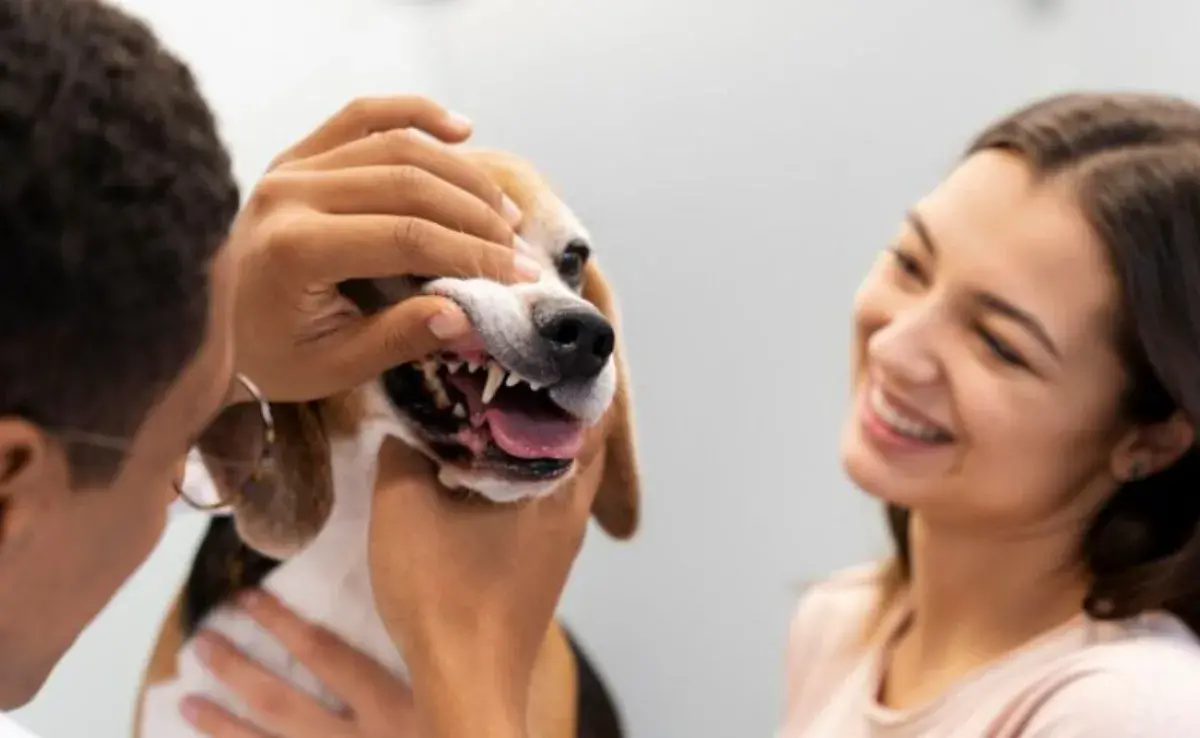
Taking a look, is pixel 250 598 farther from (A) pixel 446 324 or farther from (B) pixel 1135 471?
(B) pixel 1135 471

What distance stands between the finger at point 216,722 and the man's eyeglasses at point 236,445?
0.89 ft

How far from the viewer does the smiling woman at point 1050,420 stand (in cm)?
90

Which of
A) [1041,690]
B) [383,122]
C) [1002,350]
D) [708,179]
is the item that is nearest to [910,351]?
[1002,350]

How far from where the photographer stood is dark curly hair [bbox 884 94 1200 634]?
90cm

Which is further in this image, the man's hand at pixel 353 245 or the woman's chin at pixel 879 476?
the woman's chin at pixel 879 476

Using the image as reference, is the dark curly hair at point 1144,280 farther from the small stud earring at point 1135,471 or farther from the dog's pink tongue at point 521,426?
the dog's pink tongue at point 521,426

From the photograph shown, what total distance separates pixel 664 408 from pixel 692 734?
641 mm

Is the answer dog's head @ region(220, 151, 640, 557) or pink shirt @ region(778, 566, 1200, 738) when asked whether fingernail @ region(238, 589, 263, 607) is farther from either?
pink shirt @ region(778, 566, 1200, 738)

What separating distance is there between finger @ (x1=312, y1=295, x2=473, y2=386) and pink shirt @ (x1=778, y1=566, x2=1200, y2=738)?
1.87ft

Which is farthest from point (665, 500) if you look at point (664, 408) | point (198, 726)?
point (198, 726)

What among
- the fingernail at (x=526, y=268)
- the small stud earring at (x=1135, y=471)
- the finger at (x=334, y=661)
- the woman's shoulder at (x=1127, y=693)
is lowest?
the finger at (x=334, y=661)

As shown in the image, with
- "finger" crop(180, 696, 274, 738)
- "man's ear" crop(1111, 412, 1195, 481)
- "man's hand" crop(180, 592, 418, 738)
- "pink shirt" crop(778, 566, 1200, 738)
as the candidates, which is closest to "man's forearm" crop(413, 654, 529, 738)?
"man's hand" crop(180, 592, 418, 738)

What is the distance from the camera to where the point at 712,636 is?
2061mm

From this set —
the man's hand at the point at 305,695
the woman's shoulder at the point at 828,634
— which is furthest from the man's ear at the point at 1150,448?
the man's hand at the point at 305,695
